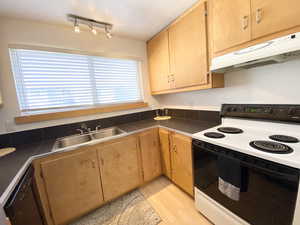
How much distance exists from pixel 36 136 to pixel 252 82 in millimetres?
2571

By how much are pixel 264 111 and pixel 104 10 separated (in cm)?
195

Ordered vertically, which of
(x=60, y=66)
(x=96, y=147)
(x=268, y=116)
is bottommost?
(x=96, y=147)

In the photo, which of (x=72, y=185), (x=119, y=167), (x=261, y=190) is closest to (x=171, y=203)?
(x=119, y=167)

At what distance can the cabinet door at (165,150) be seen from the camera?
176 centimetres

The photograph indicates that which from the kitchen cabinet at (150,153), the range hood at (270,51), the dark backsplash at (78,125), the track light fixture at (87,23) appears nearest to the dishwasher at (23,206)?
the dark backsplash at (78,125)

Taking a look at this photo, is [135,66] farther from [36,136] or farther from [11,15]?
[36,136]

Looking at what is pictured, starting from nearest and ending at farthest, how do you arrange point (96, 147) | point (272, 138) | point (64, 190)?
1. point (272, 138)
2. point (64, 190)
3. point (96, 147)

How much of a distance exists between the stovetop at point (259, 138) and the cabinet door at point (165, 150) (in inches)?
21.7

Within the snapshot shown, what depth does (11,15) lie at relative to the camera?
55.3 inches

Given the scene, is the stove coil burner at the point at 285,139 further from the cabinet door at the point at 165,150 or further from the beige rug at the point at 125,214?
the beige rug at the point at 125,214

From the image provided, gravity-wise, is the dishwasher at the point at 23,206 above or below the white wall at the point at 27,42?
below

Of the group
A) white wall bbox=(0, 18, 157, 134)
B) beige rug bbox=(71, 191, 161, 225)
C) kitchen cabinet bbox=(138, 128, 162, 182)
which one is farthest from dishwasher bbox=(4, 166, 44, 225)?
kitchen cabinet bbox=(138, 128, 162, 182)

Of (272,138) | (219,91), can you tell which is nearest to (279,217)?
(272,138)

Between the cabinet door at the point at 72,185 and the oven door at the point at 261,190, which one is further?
the cabinet door at the point at 72,185
